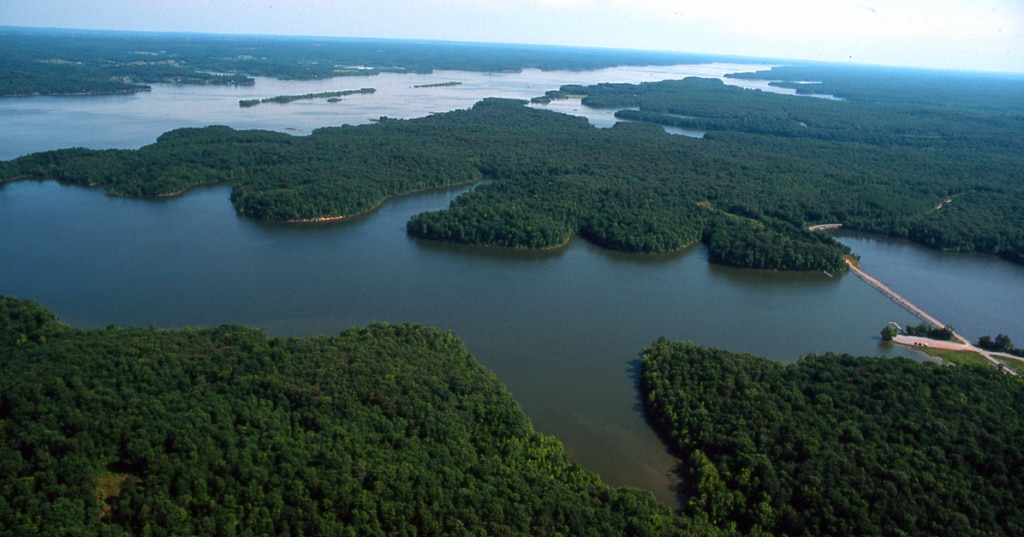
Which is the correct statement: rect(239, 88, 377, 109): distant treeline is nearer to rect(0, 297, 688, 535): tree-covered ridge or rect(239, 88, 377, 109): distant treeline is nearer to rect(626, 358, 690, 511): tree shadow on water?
rect(0, 297, 688, 535): tree-covered ridge

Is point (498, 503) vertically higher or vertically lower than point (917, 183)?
lower

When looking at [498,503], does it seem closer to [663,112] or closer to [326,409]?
[326,409]

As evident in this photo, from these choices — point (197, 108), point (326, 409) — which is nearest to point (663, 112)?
point (197, 108)

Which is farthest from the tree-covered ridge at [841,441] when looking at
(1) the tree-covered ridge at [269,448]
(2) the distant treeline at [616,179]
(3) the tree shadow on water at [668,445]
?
(2) the distant treeline at [616,179]

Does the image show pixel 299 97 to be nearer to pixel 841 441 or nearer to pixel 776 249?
pixel 776 249

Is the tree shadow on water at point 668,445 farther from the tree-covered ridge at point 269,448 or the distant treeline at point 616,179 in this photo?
the distant treeline at point 616,179

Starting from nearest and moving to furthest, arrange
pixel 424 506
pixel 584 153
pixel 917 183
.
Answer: pixel 424 506 < pixel 917 183 < pixel 584 153

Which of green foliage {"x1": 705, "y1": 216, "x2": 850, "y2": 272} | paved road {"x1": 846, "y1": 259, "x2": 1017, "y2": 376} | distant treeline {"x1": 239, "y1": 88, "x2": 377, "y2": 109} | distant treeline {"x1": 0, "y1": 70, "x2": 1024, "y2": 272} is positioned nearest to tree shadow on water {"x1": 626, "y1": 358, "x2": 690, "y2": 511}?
paved road {"x1": 846, "y1": 259, "x2": 1017, "y2": 376}
